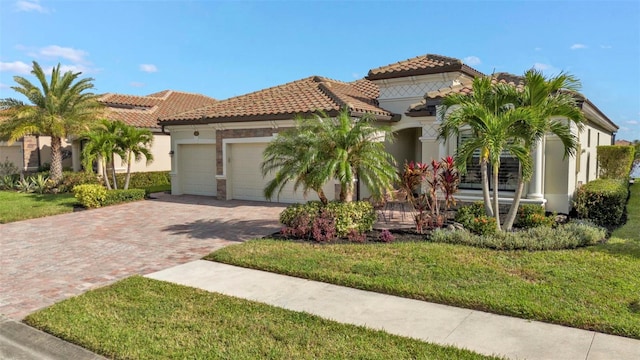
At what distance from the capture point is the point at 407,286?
662cm

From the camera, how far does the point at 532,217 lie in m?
10.7

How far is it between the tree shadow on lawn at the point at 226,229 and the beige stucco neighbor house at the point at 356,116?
13.5 ft

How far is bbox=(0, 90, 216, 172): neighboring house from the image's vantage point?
82.7 feet

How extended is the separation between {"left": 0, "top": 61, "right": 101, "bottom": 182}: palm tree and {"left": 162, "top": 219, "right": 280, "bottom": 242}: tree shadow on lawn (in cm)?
1247

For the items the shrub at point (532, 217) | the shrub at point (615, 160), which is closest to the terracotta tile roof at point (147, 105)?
the shrub at point (532, 217)

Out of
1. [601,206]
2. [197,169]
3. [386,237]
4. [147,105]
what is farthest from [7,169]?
[601,206]

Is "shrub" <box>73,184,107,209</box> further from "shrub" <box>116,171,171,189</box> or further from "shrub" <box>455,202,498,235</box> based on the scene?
"shrub" <box>455,202,498,235</box>

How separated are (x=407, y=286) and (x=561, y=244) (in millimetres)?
4249

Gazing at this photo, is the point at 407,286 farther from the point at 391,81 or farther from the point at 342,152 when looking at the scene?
the point at 391,81

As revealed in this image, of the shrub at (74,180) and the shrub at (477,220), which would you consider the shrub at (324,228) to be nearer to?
the shrub at (477,220)

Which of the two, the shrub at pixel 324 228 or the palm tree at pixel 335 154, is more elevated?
the palm tree at pixel 335 154

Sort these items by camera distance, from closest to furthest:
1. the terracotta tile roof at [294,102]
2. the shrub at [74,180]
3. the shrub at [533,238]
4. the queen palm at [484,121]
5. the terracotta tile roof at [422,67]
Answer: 1. the shrub at [533,238]
2. the queen palm at [484,121]
3. the terracotta tile roof at [422,67]
4. the terracotta tile roof at [294,102]
5. the shrub at [74,180]

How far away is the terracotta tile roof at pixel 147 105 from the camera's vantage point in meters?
25.6

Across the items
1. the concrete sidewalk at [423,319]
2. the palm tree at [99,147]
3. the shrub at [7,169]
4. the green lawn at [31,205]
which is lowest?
the concrete sidewalk at [423,319]
